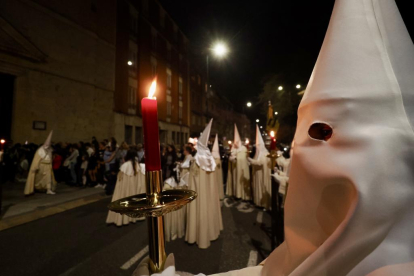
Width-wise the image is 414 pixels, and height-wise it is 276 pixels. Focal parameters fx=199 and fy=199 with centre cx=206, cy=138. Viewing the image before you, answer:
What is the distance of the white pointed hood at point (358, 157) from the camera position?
564 millimetres

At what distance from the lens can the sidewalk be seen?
5452mm

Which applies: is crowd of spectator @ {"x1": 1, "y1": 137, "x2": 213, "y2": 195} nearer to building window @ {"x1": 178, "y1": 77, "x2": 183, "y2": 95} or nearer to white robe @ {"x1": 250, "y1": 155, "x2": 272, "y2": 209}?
white robe @ {"x1": 250, "y1": 155, "x2": 272, "y2": 209}

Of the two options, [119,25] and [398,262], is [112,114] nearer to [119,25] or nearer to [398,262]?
[119,25]

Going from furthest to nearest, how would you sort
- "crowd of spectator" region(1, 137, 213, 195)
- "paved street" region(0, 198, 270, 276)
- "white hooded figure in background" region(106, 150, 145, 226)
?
"crowd of spectator" region(1, 137, 213, 195), "white hooded figure in background" region(106, 150, 145, 226), "paved street" region(0, 198, 270, 276)

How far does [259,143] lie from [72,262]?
5876 mm

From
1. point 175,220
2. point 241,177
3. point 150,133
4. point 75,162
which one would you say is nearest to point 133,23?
point 75,162

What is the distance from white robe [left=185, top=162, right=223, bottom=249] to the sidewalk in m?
4.58

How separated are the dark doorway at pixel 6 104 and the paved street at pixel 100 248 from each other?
29.7ft

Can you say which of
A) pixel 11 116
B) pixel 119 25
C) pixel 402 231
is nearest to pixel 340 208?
pixel 402 231

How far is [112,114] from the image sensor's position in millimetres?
16094

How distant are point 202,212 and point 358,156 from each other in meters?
4.06

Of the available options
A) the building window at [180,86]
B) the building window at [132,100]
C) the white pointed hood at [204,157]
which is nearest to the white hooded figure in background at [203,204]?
the white pointed hood at [204,157]

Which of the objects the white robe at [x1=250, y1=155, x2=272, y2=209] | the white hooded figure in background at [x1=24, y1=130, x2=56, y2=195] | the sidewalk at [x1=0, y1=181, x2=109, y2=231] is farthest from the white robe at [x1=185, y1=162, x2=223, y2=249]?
the white hooded figure in background at [x1=24, y1=130, x2=56, y2=195]

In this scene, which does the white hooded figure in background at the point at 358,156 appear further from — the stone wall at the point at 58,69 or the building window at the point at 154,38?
the building window at the point at 154,38
